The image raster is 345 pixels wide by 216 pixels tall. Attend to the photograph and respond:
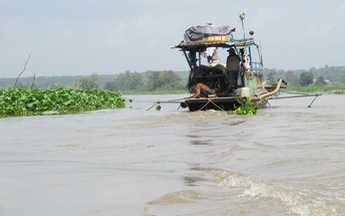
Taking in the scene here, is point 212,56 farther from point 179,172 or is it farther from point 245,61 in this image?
point 179,172

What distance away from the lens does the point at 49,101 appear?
2475 centimetres

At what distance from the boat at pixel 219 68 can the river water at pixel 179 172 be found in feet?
15.9

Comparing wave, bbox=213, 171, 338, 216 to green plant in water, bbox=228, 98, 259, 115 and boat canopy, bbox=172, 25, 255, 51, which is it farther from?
boat canopy, bbox=172, 25, 255, 51

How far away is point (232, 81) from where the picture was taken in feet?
61.3

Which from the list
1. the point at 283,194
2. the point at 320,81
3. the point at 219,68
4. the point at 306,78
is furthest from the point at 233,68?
the point at 320,81

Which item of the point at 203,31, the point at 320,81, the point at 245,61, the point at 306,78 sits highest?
the point at 203,31

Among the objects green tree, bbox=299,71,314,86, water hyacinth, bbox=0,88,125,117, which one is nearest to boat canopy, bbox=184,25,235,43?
water hyacinth, bbox=0,88,125,117

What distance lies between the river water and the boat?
15.9ft

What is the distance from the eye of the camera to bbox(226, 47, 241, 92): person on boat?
18516mm

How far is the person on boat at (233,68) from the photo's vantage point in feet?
60.7

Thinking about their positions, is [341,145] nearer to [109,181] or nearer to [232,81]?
[109,181]

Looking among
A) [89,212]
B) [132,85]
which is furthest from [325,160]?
[132,85]

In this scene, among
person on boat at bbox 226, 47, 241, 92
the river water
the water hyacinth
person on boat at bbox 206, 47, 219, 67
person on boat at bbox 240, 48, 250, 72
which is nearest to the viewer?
the river water

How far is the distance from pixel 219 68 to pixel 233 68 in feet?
2.65
